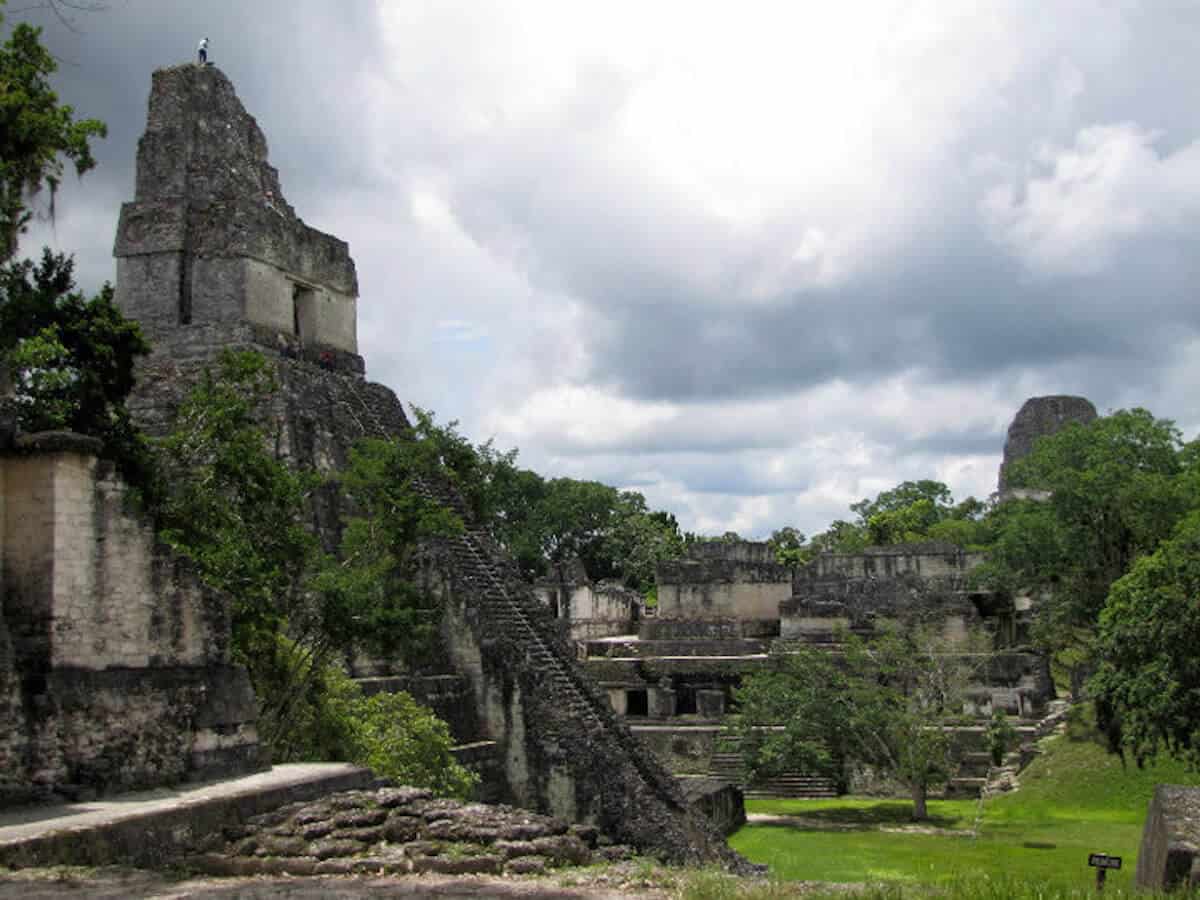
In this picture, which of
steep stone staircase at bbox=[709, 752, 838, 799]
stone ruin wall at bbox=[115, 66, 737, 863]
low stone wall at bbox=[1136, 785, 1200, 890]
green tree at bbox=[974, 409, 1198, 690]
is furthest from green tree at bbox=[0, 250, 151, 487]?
green tree at bbox=[974, 409, 1198, 690]

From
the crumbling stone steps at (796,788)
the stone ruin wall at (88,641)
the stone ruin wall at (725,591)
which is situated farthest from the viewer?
the stone ruin wall at (725,591)

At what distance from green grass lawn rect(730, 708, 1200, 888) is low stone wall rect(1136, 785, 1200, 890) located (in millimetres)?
3726

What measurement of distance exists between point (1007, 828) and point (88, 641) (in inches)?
552

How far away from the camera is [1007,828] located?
18.9 m

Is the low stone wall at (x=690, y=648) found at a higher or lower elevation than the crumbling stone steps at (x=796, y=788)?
higher

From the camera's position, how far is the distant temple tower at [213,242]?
19.1m

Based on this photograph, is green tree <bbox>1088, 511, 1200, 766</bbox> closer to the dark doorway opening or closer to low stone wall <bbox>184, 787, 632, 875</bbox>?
low stone wall <bbox>184, 787, 632, 875</bbox>

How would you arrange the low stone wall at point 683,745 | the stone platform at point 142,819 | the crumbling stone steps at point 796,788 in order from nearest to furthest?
1. the stone platform at point 142,819
2. the crumbling stone steps at point 796,788
3. the low stone wall at point 683,745

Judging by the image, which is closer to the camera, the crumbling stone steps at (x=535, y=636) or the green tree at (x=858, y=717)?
the crumbling stone steps at (x=535, y=636)

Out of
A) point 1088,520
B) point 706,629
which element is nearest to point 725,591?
point 706,629

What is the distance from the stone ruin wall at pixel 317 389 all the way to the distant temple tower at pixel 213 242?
0.07 ft

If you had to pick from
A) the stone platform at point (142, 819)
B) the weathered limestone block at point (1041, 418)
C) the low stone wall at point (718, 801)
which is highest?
the weathered limestone block at point (1041, 418)

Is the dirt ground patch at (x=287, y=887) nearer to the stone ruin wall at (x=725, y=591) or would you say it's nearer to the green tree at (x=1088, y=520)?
the green tree at (x=1088, y=520)

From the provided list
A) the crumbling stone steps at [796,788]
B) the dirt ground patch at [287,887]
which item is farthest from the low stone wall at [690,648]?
the dirt ground patch at [287,887]
